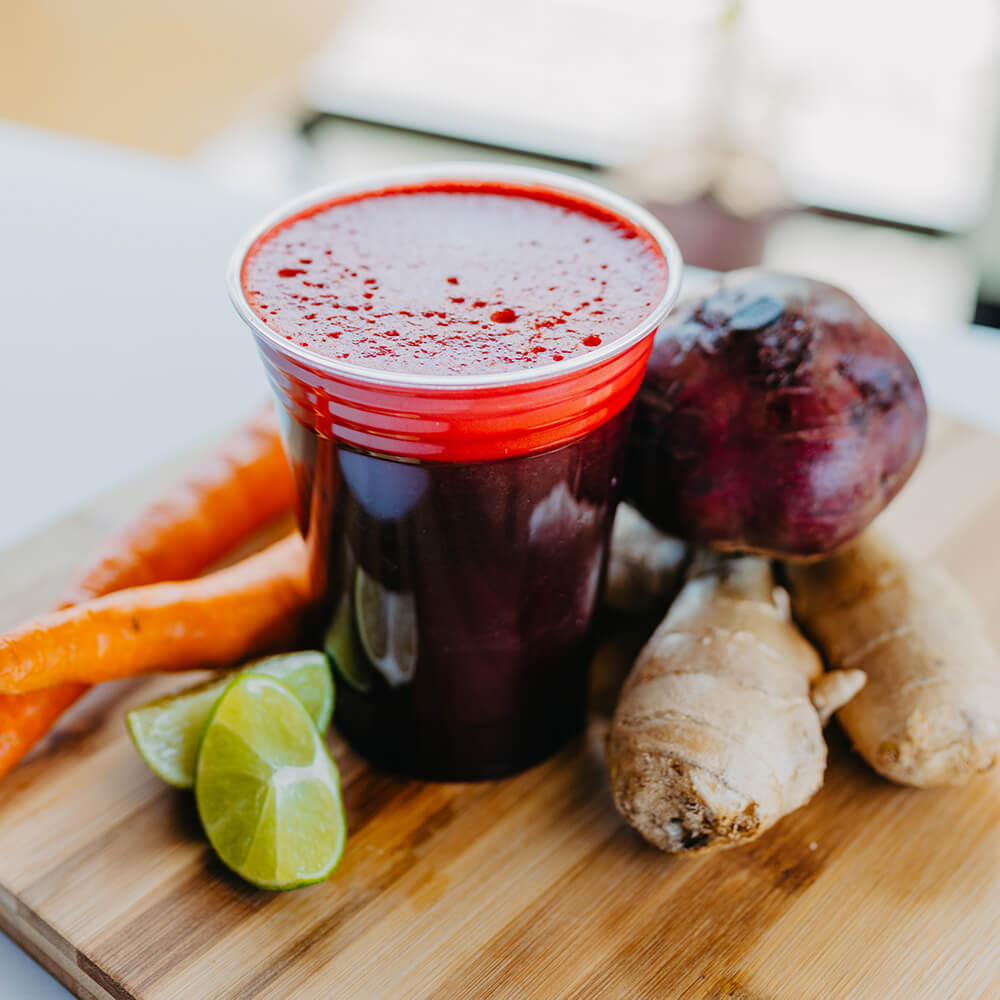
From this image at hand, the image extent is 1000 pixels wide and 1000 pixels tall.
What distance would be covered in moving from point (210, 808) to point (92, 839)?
0.12 m

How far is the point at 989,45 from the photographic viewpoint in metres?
3.14

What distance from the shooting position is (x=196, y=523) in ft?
4.14

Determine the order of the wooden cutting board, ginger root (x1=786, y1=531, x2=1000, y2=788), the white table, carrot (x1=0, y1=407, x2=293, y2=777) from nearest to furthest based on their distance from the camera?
the wooden cutting board → ginger root (x1=786, y1=531, x2=1000, y2=788) → carrot (x1=0, y1=407, x2=293, y2=777) → the white table

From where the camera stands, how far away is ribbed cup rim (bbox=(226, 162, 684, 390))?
29.8 inches

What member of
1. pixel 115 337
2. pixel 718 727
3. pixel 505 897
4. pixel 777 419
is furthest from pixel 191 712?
pixel 115 337

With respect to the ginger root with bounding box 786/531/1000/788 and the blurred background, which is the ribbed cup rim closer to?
the ginger root with bounding box 786/531/1000/788

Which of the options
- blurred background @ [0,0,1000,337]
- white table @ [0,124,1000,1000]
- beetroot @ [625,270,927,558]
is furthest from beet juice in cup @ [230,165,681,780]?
blurred background @ [0,0,1000,337]

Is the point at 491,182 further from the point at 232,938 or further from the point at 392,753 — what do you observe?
the point at 232,938

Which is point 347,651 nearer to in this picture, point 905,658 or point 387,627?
point 387,627

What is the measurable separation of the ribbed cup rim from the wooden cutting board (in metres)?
0.44

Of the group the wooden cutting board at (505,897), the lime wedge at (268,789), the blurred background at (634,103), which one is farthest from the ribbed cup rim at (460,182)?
the blurred background at (634,103)

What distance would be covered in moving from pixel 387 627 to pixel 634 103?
309cm

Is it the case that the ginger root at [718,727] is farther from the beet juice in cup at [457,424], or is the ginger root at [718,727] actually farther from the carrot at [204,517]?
the carrot at [204,517]

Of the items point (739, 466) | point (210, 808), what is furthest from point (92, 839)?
point (739, 466)
